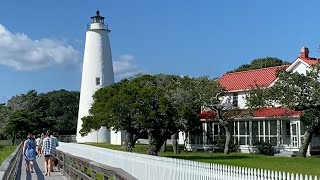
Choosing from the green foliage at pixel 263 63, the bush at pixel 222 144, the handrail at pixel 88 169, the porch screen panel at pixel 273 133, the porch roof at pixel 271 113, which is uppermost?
the green foliage at pixel 263 63

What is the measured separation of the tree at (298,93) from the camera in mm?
35875

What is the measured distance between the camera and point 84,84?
63.7m

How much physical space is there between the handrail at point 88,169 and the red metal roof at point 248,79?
25973mm

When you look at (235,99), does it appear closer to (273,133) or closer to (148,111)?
(273,133)

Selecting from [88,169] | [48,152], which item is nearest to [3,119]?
[48,152]

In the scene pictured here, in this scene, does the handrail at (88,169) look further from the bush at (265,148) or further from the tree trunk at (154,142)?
the bush at (265,148)

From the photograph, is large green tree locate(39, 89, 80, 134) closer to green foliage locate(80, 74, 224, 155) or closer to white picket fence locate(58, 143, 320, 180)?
green foliage locate(80, 74, 224, 155)

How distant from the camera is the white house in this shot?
136 feet

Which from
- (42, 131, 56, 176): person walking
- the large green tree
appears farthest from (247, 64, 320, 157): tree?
the large green tree

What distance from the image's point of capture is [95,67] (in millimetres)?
63250

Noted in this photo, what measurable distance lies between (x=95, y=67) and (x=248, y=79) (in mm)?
20843

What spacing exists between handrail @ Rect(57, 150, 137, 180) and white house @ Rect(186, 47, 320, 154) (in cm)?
2205

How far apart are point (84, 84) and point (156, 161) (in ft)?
169

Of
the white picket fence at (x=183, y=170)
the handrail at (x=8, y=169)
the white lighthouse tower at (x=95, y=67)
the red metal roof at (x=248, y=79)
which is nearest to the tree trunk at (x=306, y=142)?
the red metal roof at (x=248, y=79)
